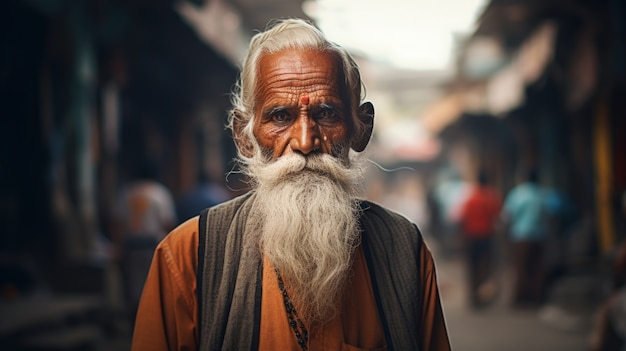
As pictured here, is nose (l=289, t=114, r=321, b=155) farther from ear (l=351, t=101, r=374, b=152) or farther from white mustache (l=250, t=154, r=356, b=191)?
ear (l=351, t=101, r=374, b=152)

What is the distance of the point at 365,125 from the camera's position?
2480 mm

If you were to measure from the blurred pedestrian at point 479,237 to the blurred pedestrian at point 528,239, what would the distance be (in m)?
0.33

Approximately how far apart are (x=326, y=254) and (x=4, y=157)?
6374mm

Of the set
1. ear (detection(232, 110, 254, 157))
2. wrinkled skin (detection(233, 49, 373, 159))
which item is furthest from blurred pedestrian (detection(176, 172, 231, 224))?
wrinkled skin (detection(233, 49, 373, 159))

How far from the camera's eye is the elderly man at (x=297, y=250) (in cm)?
217

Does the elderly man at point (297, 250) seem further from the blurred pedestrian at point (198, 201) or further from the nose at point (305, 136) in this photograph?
the blurred pedestrian at point (198, 201)

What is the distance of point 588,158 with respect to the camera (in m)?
12.6

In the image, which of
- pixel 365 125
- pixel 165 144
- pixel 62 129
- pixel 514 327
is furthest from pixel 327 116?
pixel 165 144


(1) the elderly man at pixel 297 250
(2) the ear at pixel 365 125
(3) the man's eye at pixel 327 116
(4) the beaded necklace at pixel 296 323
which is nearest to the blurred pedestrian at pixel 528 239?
(2) the ear at pixel 365 125

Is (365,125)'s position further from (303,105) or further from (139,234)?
(139,234)

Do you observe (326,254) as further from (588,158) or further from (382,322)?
(588,158)

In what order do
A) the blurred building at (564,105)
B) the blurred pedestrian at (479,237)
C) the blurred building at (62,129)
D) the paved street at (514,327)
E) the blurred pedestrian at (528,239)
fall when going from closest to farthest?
the blurred building at (62,129)
the paved street at (514,327)
the blurred building at (564,105)
the blurred pedestrian at (528,239)
the blurred pedestrian at (479,237)

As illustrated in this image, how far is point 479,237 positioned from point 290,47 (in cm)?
989

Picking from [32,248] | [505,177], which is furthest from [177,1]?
[505,177]
